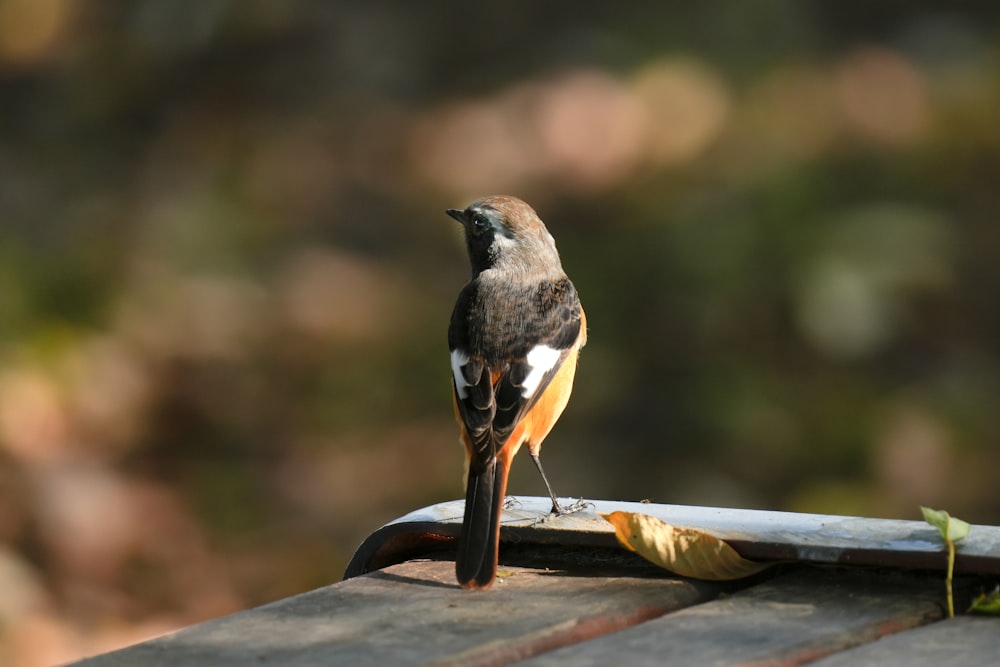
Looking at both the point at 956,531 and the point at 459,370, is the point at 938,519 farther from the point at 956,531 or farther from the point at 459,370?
the point at 459,370

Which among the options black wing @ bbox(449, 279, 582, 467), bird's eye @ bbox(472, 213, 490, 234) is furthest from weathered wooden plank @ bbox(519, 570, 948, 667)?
bird's eye @ bbox(472, 213, 490, 234)

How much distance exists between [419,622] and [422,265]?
6449 millimetres

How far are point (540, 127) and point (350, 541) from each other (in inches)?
131

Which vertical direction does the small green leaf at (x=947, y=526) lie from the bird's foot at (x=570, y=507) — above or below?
below

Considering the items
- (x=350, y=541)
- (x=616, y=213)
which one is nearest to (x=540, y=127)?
(x=616, y=213)

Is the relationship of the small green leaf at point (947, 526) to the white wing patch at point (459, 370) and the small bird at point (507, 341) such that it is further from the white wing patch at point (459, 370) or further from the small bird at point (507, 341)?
the white wing patch at point (459, 370)

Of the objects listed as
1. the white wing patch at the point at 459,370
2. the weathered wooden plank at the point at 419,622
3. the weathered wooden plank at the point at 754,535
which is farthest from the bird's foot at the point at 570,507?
the white wing patch at the point at 459,370

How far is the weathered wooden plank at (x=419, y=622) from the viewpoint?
2.22 meters

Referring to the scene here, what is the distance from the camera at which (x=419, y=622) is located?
2.42 metres

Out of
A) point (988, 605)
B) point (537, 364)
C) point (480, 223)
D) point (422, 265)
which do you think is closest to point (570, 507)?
point (988, 605)

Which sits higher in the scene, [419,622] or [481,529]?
[481,529]

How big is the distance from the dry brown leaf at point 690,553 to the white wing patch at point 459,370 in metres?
1.33

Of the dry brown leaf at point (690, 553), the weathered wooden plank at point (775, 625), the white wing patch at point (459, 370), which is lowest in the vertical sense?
the weathered wooden plank at point (775, 625)

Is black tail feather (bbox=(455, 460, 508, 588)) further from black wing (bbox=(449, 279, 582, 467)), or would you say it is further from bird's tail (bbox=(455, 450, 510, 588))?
black wing (bbox=(449, 279, 582, 467))
